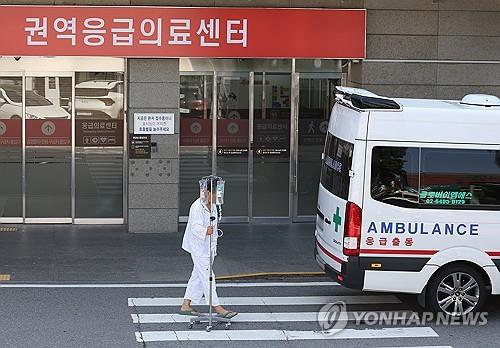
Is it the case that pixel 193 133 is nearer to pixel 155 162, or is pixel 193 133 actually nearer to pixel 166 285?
pixel 155 162

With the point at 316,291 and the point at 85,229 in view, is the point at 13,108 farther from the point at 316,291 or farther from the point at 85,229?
the point at 316,291

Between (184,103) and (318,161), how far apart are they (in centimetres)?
274

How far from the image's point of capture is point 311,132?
16.8m

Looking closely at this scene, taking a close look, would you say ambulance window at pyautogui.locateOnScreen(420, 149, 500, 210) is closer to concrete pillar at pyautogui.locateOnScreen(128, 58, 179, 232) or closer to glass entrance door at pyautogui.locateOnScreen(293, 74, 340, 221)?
concrete pillar at pyautogui.locateOnScreen(128, 58, 179, 232)

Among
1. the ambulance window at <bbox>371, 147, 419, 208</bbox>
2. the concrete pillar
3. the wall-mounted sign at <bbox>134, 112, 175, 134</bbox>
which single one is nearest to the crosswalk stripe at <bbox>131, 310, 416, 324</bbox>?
the ambulance window at <bbox>371, 147, 419, 208</bbox>

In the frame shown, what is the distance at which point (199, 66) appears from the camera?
16.2m

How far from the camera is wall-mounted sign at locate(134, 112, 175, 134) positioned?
50.7ft

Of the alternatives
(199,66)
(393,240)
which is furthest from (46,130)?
(393,240)

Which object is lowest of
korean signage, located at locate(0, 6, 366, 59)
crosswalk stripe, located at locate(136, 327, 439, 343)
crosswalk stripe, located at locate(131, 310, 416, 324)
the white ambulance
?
crosswalk stripe, located at locate(136, 327, 439, 343)

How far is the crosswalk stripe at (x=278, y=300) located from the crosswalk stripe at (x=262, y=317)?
1.59 ft

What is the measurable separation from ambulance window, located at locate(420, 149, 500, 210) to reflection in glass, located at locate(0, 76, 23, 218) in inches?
338

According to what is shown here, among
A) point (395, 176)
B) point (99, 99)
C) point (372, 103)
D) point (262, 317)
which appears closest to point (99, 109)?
point (99, 99)

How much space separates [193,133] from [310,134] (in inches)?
86.3

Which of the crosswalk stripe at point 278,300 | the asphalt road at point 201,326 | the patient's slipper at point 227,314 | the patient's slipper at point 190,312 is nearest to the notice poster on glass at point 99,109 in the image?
the asphalt road at point 201,326
